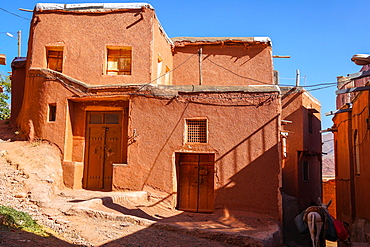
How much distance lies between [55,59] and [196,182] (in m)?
7.45

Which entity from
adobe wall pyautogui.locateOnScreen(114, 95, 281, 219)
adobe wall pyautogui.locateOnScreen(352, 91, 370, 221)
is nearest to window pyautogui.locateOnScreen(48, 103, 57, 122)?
adobe wall pyautogui.locateOnScreen(114, 95, 281, 219)

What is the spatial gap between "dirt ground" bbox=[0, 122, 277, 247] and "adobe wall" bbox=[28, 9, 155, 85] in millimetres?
3244

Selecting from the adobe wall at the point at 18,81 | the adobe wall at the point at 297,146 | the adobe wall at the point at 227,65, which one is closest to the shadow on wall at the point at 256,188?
the adobe wall at the point at 297,146

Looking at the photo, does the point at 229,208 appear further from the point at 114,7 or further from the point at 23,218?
the point at 114,7

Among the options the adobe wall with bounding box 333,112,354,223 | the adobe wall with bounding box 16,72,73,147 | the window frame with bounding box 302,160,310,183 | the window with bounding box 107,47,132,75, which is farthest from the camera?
the window frame with bounding box 302,160,310,183

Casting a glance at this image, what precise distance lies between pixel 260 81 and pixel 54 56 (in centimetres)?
885

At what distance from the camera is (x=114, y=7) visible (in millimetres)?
13508

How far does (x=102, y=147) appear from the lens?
508 inches

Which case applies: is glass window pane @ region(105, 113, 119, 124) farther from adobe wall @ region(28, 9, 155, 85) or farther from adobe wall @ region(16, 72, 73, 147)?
adobe wall @ region(16, 72, 73, 147)

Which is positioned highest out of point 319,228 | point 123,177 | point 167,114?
point 167,114

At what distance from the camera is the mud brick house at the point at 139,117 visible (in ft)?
36.5

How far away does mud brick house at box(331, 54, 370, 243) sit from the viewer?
1084 centimetres

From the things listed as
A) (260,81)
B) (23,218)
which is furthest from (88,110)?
(260,81)

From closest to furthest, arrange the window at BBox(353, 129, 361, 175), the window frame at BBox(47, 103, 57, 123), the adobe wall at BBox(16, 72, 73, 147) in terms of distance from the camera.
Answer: the adobe wall at BBox(16, 72, 73, 147) < the window frame at BBox(47, 103, 57, 123) < the window at BBox(353, 129, 361, 175)
